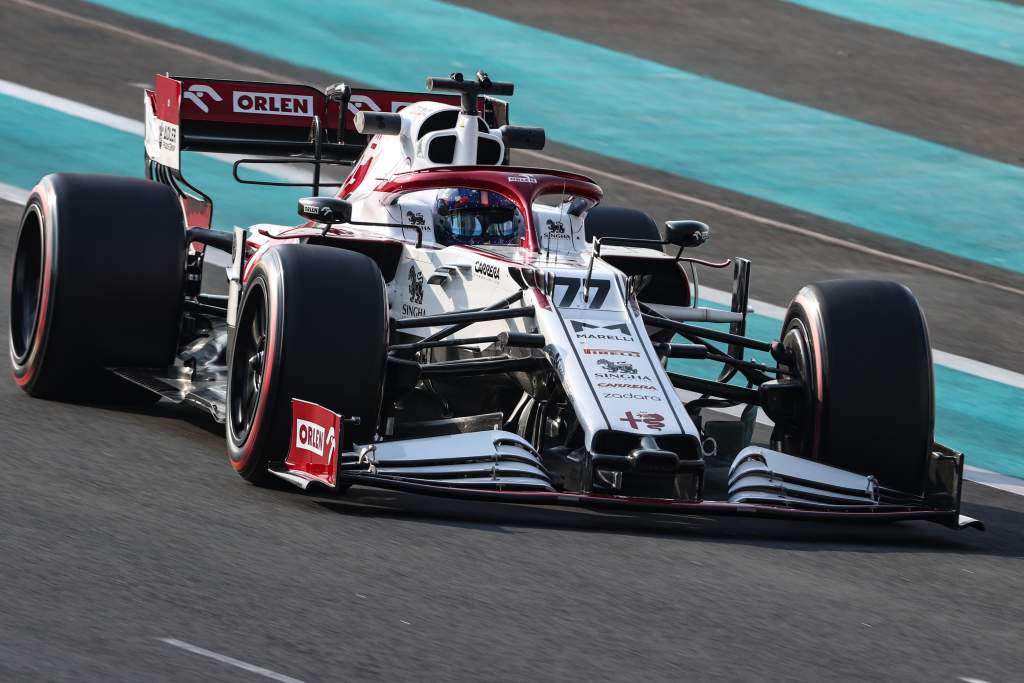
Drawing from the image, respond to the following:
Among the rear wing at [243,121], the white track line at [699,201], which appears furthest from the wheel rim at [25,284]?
the white track line at [699,201]

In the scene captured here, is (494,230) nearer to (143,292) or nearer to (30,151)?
(143,292)

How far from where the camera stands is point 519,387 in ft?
29.1

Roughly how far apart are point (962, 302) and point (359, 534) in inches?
367

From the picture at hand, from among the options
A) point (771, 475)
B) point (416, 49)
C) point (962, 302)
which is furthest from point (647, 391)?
point (416, 49)

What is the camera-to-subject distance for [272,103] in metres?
12.0

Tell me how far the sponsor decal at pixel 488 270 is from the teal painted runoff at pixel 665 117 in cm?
912

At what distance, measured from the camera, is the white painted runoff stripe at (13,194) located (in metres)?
15.7

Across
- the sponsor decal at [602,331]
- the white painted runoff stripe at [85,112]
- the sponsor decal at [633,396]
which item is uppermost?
the white painted runoff stripe at [85,112]

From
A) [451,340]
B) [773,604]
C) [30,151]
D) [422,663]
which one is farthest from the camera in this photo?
[30,151]

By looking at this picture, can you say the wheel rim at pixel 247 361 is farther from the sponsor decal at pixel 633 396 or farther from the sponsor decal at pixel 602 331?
the sponsor decal at pixel 633 396

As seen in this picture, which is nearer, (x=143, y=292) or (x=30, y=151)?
(x=143, y=292)

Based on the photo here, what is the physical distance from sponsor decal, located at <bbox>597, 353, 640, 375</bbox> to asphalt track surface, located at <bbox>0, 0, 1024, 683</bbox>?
685 mm

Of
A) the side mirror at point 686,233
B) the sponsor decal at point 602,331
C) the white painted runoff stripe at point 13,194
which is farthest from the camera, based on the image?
the white painted runoff stripe at point 13,194

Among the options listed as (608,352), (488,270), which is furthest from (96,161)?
(608,352)
